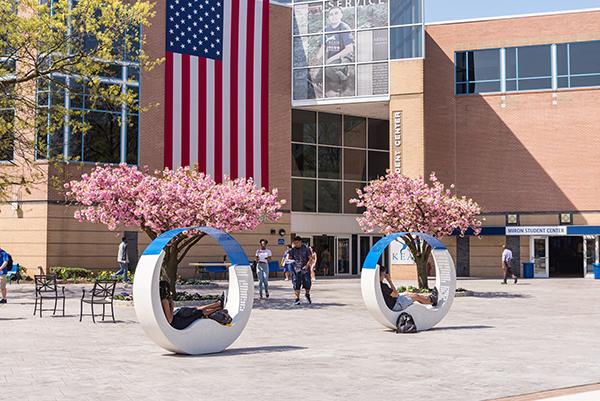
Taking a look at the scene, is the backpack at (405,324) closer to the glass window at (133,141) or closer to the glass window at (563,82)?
the glass window at (133,141)

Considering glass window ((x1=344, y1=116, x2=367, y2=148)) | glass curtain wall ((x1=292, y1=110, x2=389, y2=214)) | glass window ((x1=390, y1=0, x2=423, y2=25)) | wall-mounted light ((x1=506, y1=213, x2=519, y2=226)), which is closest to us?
glass window ((x1=390, y1=0, x2=423, y2=25))

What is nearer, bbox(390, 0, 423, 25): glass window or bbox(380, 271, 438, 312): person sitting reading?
bbox(380, 271, 438, 312): person sitting reading

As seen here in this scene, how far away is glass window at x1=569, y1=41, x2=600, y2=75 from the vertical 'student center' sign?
946 centimetres

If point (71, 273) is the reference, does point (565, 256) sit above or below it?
above

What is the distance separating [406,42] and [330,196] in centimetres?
935

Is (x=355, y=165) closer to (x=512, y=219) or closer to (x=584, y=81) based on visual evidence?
(x=512, y=219)

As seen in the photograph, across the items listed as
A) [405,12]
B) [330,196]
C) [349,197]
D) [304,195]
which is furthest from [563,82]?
[304,195]

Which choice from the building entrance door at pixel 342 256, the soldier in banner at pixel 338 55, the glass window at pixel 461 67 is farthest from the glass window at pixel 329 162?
the glass window at pixel 461 67

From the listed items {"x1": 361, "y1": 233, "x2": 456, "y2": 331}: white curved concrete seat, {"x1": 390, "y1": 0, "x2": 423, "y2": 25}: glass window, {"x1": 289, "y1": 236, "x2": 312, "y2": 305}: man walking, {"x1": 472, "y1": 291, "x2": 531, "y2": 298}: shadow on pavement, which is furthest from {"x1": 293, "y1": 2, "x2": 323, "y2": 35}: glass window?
{"x1": 361, "y1": 233, "x2": 456, "y2": 331}: white curved concrete seat

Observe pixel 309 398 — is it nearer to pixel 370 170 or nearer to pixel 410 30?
pixel 410 30

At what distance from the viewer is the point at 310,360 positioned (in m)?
11.5

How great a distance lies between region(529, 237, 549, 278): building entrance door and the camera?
42844 millimetres

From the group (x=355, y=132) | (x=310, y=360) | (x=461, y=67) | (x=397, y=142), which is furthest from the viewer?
(x=355, y=132)

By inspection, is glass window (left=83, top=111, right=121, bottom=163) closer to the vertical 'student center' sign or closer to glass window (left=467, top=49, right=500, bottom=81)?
the vertical 'student center' sign
